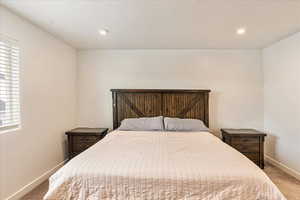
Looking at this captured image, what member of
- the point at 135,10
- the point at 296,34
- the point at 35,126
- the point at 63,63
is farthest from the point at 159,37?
the point at 35,126

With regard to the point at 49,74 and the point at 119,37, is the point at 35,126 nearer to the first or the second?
the point at 49,74

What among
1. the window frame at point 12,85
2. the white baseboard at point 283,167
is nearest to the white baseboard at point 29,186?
the window frame at point 12,85

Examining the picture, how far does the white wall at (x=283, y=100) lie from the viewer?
3.14m

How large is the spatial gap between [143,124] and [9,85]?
7.06 feet

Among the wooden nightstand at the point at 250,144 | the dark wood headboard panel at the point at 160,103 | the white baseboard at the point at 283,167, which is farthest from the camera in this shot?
the dark wood headboard panel at the point at 160,103

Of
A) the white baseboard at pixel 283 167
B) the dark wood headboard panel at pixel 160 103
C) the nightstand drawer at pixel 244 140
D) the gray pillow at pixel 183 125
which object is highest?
the dark wood headboard panel at pixel 160 103

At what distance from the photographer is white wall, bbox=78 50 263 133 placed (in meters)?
4.07

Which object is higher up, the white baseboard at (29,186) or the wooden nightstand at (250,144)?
the wooden nightstand at (250,144)

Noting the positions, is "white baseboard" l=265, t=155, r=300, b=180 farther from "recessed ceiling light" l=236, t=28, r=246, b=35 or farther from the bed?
"recessed ceiling light" l=236, t=28, r=246, b=35

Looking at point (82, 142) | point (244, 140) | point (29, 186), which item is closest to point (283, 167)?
point (244, 140)

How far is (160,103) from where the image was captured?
4.00m

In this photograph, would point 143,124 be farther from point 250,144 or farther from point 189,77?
point 250,144

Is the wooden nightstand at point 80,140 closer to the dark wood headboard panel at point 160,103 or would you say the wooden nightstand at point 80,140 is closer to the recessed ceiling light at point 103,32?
the dark wood headboard panel at point 160,103

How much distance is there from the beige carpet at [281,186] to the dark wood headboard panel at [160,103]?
1.43 meters
